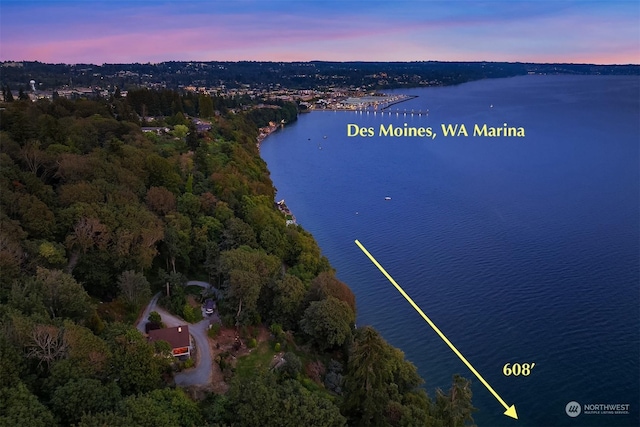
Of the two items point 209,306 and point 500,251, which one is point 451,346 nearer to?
point 500,251

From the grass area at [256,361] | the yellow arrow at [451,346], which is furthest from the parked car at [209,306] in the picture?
the yellow arrow at [451,346]

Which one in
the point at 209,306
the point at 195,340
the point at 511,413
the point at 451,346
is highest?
the point at 209,306

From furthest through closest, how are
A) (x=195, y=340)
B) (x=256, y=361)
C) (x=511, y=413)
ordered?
(x=511, y=413)
(x=195, y=340)
(x=256, y=361)

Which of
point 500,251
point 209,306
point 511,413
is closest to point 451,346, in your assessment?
point 511,413

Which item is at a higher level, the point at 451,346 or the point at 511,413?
the point at 451,346

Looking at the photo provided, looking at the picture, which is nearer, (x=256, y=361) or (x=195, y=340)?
(x=256, y=361)

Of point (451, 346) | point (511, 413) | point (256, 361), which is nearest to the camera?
point (256, 361)

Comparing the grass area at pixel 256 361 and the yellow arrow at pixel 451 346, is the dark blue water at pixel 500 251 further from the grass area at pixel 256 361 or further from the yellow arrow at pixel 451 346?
the grass area at pixel 256 361

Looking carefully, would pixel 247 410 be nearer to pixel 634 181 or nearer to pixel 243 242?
pixel 243 242

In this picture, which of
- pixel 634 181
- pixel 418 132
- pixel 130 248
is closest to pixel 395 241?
pixel 130 248
